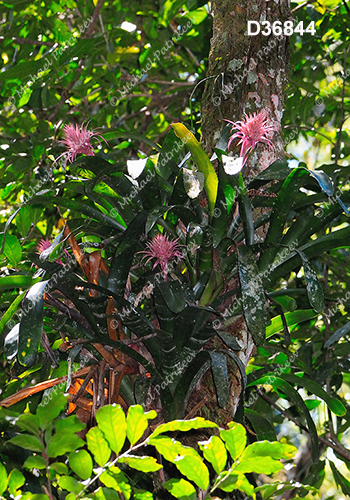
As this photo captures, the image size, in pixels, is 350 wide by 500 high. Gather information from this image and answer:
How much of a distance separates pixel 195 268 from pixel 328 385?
3.21ft

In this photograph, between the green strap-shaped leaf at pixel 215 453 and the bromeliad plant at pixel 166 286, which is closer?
the green strap-shaped leaf at pixel 215 453

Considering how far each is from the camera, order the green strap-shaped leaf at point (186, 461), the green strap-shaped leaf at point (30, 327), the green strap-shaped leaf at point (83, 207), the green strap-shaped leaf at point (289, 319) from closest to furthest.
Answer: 1. the green strap-shaped leaf at point (186, 461)
2. the green strap-shaped leaf at point (30, 327)
3. the green strap-shaped leaf at point (83, 207)
4. the green strap-shaped leaf at point (289, 319)

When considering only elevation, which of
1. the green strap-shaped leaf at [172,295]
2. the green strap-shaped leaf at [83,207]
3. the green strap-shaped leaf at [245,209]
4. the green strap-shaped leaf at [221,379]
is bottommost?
the green strap-shaped leaf at [221,379]

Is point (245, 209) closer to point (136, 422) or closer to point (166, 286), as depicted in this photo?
point (166, 286)

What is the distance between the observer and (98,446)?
60 cm

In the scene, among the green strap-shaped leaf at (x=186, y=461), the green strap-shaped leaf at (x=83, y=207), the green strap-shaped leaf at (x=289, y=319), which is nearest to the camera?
the green strap-shaped leaf at (x=186, y=461)

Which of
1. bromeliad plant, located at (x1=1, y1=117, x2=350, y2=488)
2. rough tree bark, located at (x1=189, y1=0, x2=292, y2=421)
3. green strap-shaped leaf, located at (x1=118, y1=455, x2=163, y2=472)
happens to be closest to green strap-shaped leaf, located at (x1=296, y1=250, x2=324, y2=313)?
bromeliad plant, located at (x1=1, y1=117, x2=350, y2=488)

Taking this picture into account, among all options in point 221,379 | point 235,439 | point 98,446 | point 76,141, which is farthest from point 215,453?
point 76,141

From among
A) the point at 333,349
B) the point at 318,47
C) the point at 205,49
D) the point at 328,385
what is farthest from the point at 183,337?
the point at 318,47

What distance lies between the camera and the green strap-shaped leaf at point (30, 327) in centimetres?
78

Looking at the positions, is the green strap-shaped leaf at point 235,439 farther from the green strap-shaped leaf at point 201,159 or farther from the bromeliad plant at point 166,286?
the green strap-shaped leaf at point 201,159

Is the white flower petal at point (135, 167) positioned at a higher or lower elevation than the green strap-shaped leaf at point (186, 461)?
higher

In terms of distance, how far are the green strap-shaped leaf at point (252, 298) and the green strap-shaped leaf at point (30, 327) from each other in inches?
12.6

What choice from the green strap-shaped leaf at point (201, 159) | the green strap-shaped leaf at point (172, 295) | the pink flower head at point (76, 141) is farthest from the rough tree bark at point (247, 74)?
the green strap-shaped leaf at point (172, 295)
